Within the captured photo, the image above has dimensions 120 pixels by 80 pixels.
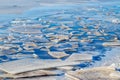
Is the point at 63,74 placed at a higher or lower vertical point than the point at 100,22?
lower

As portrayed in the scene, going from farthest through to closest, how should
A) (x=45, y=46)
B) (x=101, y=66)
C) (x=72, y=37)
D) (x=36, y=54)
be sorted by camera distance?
(x=72, y=37)
(x=45, y=46)
(x=36, y=54)
(x=101, y=66)

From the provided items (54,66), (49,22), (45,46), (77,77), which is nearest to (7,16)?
(49,22)

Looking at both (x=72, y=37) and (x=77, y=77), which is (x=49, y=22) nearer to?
(x=72, y=37)

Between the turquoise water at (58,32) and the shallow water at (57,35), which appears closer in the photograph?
the shallow water at (57,35)

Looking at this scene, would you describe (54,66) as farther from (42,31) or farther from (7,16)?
(7,16)

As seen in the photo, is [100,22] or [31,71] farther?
[100,22]

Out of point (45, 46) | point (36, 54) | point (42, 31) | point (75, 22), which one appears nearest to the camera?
point (36, 54)

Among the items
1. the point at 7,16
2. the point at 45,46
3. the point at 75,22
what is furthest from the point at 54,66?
the point at 7,16

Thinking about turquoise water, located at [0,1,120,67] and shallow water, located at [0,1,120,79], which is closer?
shallow water, located at [0,1,120,79]

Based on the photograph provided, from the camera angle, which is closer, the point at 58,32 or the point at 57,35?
the point at 57,35
